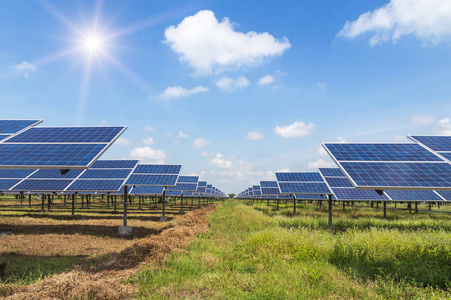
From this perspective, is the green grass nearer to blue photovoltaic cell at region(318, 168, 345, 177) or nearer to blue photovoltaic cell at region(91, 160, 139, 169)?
blue photovoltaic cell at region(318, 168, 345, 177)

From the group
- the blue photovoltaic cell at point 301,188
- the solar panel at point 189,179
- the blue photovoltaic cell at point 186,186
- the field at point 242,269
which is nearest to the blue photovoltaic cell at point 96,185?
the field at point 242,269

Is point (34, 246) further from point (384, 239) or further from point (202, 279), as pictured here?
point (384, 239)

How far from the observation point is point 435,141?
19297 mm

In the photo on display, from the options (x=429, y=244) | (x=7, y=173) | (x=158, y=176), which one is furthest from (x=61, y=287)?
(x=7, y=173)

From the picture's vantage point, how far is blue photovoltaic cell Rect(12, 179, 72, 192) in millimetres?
27816

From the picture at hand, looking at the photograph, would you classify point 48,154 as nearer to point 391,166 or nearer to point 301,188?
point 391,166

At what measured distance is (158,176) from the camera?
2898 centimetres

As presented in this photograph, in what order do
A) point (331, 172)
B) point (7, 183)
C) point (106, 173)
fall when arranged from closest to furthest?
1. point (7, 183)
2. point (106, 173)
3. point (331, 172)

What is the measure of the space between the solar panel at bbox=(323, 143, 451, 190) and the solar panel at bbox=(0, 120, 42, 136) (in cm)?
1967

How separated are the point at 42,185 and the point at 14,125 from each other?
14.0 metres

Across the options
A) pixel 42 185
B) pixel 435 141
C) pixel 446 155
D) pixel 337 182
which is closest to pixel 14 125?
pixel 42 185

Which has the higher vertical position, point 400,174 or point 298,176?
point 400,174

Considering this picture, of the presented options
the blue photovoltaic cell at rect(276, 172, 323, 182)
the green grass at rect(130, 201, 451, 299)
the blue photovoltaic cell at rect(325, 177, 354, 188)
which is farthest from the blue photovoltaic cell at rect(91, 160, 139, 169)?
the blue photovoltaic cell at rect(325, 177, 354, 188)

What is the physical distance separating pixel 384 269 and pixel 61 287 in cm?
1037
